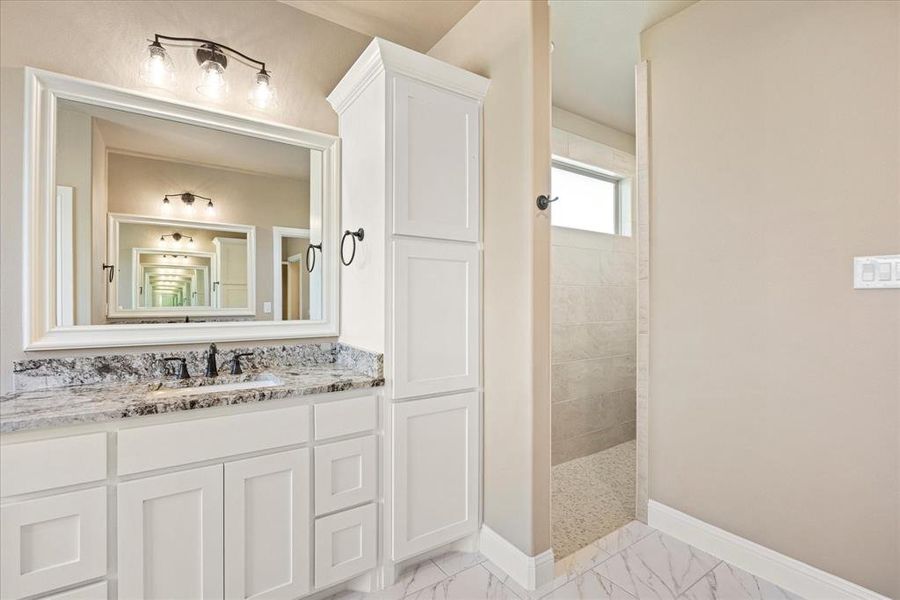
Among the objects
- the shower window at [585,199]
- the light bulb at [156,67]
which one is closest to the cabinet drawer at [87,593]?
the light bulb at [156,67]

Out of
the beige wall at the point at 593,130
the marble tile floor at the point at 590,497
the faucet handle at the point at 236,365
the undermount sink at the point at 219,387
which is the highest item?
the beige wall at the point at 593,130

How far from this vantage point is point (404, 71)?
1.72 meters

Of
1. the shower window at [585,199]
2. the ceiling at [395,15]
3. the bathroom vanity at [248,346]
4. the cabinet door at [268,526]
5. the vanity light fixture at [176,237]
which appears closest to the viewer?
the bathroom vanity at [248,346]

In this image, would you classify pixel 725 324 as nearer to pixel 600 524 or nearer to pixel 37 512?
pixel 600 524

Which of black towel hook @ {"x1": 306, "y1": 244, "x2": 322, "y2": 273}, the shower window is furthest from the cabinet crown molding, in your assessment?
the shower window

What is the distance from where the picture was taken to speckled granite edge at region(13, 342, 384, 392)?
1.50 meters

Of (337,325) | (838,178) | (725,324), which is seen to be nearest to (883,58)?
(838,178)

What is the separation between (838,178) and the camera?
5.15 feet

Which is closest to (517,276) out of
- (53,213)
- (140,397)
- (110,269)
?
(140,397)

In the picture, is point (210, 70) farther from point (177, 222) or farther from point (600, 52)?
point (600, 52)

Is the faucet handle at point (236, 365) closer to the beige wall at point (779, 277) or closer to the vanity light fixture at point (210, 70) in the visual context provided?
the vanity light fixture at point (210, 70)

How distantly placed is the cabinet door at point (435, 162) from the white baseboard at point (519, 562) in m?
1.34

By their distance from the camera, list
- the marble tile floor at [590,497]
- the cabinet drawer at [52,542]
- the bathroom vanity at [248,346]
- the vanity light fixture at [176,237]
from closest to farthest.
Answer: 1. the cabinet drawer at [52,542]
2. the bathroom vanity at [248,346]
3. the vanity light fixture at [176,237]
4. the marble tile floor at [590,497]

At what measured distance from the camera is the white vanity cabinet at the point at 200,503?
116cm
